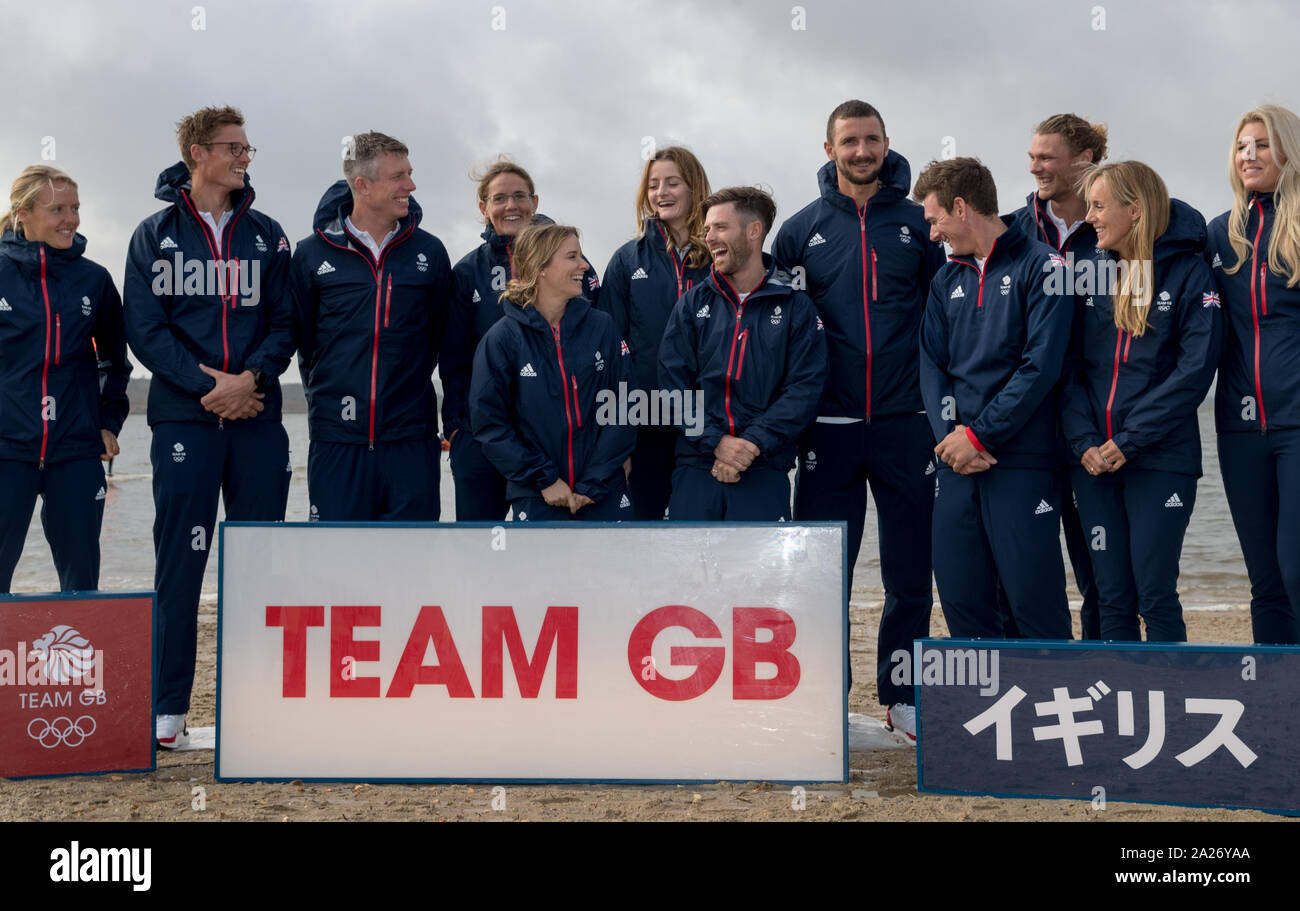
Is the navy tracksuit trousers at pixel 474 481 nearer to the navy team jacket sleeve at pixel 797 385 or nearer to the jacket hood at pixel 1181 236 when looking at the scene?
the navy team jacket sleeve at pixel 797 385

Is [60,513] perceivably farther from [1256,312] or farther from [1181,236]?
[1256,312]

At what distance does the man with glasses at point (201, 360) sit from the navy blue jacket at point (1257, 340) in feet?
12.8

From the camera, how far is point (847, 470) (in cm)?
503

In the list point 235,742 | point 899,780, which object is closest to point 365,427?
point 235,742

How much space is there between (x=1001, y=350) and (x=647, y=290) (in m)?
1.63

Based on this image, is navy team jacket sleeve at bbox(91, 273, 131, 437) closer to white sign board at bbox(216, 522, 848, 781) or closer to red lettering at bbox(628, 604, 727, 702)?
white sign board at bbox(216, 522, 848, 781)

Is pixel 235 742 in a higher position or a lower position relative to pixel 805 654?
lower

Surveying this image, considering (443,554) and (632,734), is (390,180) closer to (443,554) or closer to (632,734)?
(443,554)

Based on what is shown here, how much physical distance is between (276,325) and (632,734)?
246 centimetres

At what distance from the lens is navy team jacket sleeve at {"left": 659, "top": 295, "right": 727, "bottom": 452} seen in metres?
4.80

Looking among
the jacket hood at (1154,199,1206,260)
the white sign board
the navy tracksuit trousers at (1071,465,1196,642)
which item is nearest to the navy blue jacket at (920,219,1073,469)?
the navy tracksuit trousers at (1071,465,1196,642)

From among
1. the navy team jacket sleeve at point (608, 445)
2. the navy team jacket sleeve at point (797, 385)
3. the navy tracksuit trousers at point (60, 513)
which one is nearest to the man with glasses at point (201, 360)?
the navy tracksuit trousers at point (60, 513)

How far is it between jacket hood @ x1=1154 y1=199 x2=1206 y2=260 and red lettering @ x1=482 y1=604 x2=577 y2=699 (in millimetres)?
2685
